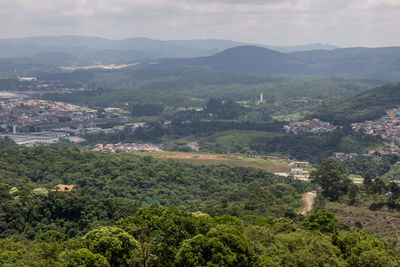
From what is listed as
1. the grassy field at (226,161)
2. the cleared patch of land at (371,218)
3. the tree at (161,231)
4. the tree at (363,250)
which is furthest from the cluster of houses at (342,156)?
the tree at (161,231)

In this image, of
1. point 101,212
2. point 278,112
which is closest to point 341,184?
point 101,212

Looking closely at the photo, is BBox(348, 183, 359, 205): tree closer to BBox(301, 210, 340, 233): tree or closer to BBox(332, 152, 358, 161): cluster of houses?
BBox(301, 210, 340, 233): tree

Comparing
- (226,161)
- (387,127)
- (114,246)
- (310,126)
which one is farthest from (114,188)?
(387,127)

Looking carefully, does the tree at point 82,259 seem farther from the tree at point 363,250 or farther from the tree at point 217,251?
the tree at point 363,250

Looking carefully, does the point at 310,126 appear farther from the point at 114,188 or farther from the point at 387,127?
the point at 114,188

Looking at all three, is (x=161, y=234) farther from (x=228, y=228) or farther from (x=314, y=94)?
(x=314, y=94)
